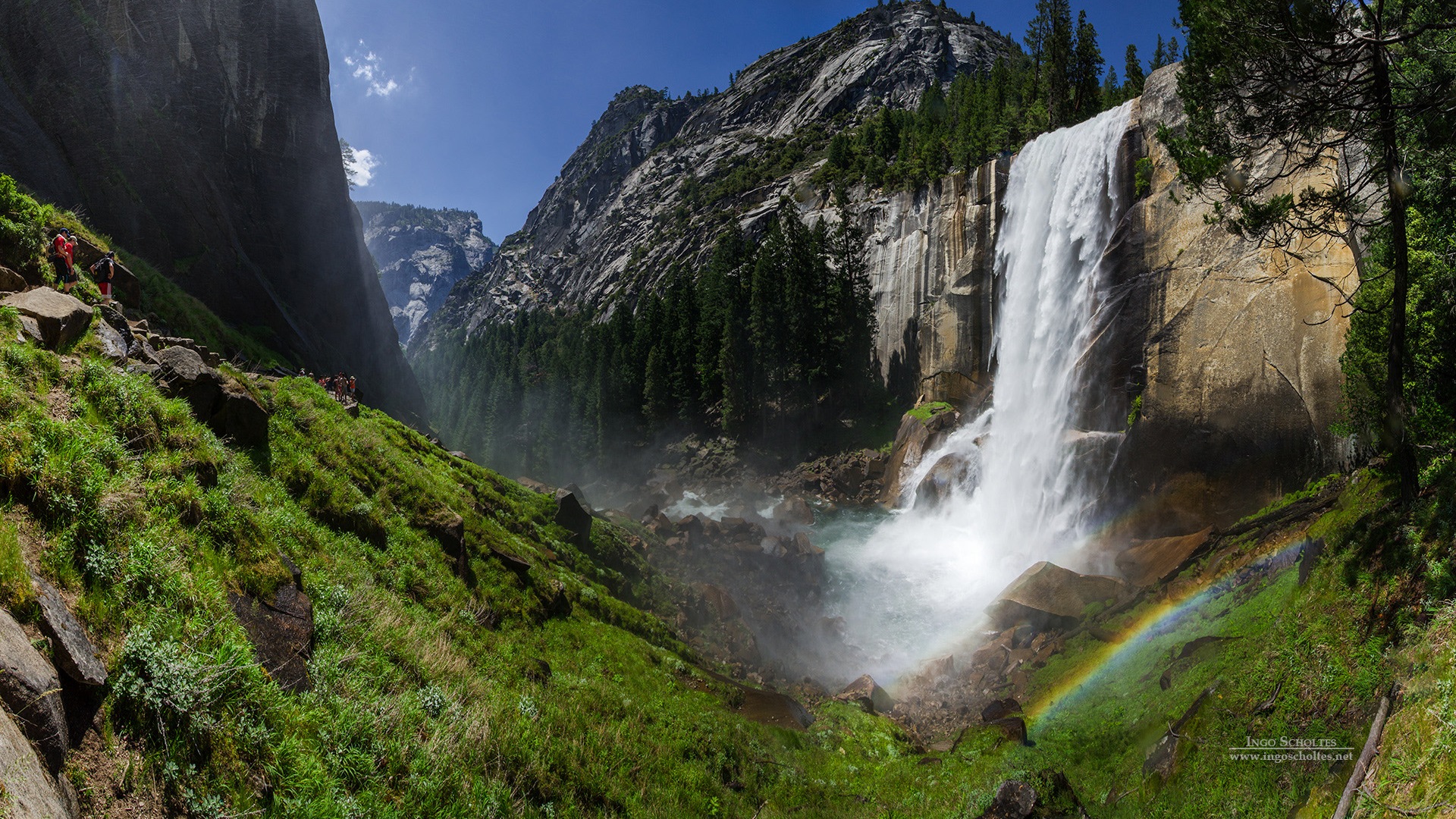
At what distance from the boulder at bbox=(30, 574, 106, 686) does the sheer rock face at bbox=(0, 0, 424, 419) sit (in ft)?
116

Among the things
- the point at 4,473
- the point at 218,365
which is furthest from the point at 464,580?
the point at 4,473

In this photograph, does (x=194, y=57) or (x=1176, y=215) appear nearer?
(x=1176, y=215)

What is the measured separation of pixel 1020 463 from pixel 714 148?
13660 centimetres

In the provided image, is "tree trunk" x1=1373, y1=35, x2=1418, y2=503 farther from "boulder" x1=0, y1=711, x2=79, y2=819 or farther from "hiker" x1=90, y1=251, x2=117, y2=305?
"hiker" x1=90, y1=251, x2=117, y2=305

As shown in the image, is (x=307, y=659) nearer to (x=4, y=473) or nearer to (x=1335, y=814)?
(x=4, y=473)

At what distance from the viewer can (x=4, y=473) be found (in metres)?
5.12

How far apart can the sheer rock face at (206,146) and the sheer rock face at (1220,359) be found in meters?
47.3

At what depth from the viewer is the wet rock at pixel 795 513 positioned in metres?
39.1

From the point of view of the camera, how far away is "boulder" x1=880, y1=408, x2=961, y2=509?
132 ft

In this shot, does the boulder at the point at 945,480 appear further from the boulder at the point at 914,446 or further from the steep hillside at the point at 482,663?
the steep hillside at the point at 482,663

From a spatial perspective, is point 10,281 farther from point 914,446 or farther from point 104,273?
point 914,446

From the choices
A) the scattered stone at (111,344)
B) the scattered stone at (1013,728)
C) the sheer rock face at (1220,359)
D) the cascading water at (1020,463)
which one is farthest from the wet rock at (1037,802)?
the scattered stone at (111,344)

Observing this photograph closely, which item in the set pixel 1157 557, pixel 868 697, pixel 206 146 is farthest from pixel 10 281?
pixel 206 146

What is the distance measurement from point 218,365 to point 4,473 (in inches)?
360
